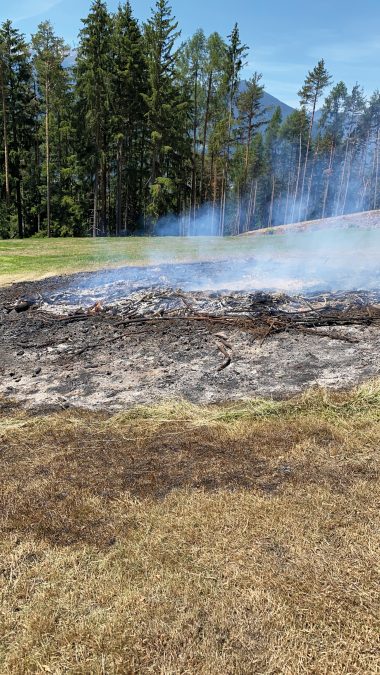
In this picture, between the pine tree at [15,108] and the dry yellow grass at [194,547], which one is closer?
the dry yellow grass at [194,547]

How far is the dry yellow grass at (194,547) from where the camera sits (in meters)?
2.03

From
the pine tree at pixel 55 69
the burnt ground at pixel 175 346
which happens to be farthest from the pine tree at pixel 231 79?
the burnt ground at pixel 175 346

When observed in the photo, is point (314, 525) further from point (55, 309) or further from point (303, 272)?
point (303, 272)

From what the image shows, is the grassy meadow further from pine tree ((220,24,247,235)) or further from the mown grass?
pine tree ((220,24,247,235))

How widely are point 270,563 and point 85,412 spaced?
274 centimetres

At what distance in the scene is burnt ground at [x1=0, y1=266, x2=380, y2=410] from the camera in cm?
518

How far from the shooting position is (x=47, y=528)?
2.85 m

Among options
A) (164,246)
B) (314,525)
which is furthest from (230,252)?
(314,525)

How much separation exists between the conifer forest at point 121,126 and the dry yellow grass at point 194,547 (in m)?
25.6

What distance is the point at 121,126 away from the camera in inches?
1134

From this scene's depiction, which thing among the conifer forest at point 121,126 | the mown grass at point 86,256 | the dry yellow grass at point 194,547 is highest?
the conifer forest at point 121,126

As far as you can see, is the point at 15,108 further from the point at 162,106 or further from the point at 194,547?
the point at 194,547

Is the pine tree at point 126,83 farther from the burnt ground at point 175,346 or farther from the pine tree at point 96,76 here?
the burnt ground at point 175,346

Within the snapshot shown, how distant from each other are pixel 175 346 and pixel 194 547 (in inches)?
156
